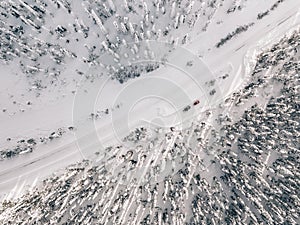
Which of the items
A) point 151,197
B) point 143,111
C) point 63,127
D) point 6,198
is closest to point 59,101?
point 63,127

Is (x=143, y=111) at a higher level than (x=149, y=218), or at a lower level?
higher

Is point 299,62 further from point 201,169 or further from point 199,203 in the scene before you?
point 199,203

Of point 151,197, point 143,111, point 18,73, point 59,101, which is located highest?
point 18,73

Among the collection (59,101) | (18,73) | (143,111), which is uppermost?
(18,73)

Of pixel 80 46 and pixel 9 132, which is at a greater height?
pixel 80 46

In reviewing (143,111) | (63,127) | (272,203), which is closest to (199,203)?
(272,203)

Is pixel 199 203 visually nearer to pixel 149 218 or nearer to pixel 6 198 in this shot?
pixel 149 218
